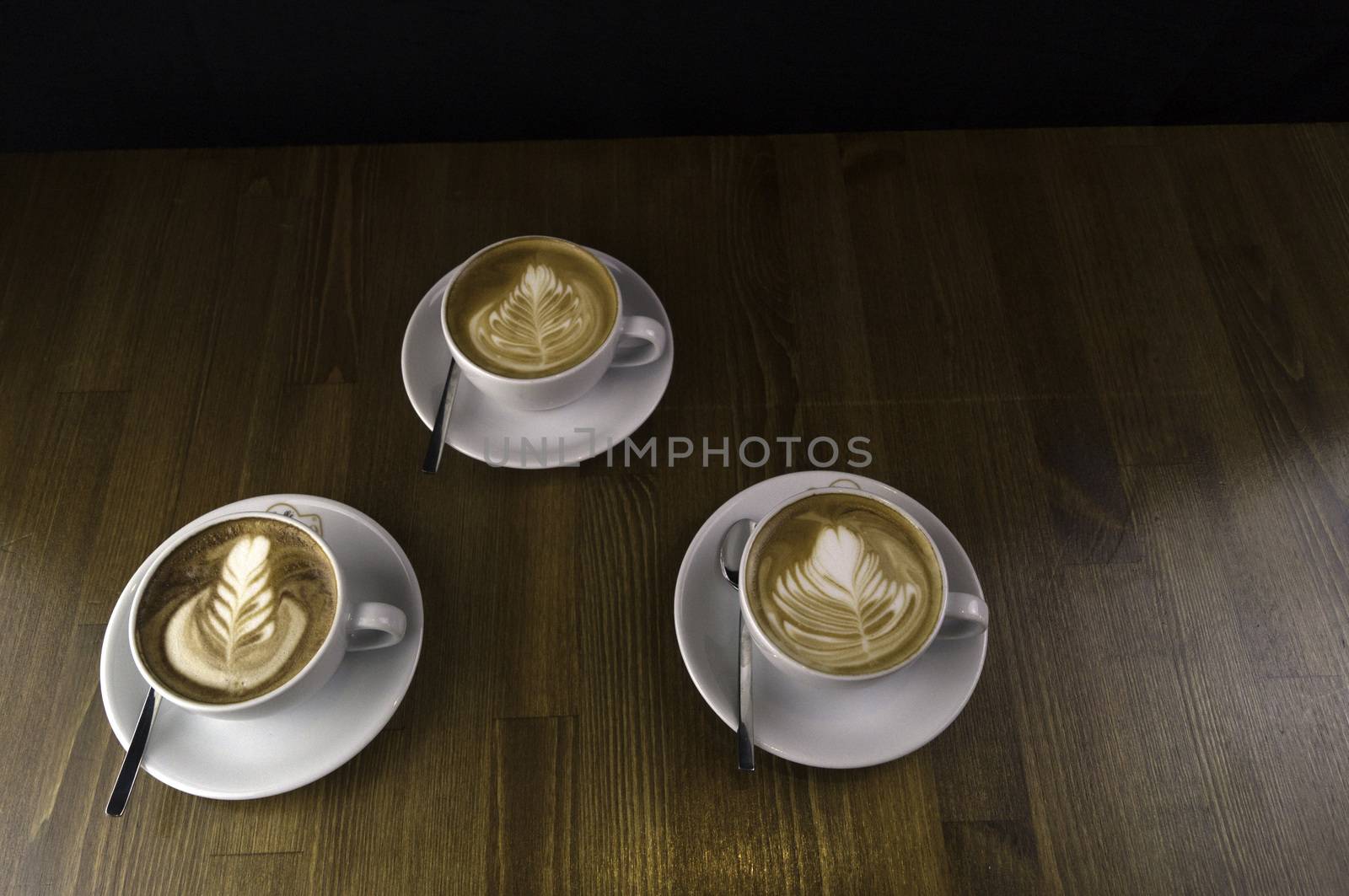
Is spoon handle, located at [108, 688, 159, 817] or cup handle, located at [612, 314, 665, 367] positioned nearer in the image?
spoon handle, located at [108, 688, 159, 817]

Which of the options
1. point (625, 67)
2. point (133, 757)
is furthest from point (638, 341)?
point (133, 757)

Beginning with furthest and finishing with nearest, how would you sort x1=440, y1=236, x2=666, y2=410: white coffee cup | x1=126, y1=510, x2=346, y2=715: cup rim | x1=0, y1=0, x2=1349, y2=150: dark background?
1. x1=0, y1=0, x2=1349, y2=150: dark background
2. x1=440, y1=236, x2=666, y2=410: white coffee cup
3. x1=126, y1=510, x2=346, y2=715: cup rim

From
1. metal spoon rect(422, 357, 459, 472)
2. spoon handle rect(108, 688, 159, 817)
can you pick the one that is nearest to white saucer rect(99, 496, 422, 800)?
spoon handle rect(108, 688, 159, 817)

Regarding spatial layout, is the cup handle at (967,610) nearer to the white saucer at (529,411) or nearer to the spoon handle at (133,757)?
the white saucer at (529,411)

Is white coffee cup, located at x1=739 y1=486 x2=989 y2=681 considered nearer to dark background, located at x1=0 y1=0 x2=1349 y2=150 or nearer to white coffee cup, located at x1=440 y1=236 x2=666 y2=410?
white coffee cup, located at x1=440 y1=236 x2=666 y2=410

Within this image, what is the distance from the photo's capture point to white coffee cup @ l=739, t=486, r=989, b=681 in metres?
0.61

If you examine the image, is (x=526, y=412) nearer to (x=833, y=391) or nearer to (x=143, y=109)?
(x=833, y=391)

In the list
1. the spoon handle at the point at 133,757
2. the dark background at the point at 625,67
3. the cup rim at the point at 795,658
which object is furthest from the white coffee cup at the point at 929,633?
the dark background at the point at 625,67

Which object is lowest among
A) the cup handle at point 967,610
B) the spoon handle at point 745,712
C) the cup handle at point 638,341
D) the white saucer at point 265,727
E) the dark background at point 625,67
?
the white saucer at point 265,727

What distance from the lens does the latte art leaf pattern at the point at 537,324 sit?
0.75 m

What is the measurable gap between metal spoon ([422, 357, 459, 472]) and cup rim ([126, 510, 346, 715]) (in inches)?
4.9

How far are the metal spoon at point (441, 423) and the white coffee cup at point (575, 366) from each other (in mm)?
15

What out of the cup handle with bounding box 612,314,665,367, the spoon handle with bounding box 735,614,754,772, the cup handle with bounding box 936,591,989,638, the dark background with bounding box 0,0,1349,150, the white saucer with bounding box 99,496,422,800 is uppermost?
the dark background with bounding box 0,0,1349,150

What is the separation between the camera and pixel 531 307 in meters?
0.77
